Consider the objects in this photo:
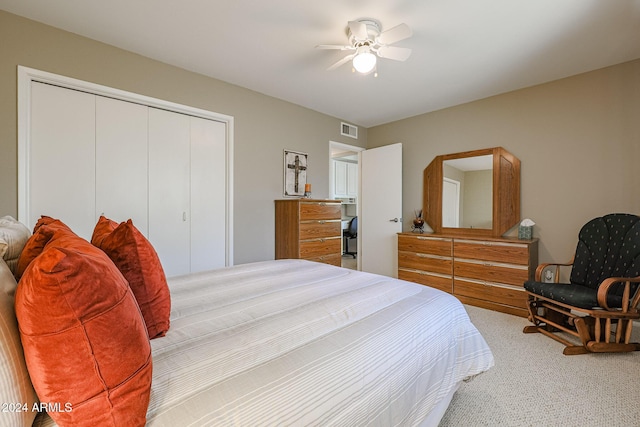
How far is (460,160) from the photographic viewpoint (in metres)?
3.86

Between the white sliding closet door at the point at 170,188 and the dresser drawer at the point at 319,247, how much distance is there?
1295 millimetres

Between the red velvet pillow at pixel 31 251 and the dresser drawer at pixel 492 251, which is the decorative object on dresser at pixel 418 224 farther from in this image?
the red velvet pillow at pixel 31 251

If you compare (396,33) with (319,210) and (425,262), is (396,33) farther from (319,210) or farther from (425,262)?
(425,262)

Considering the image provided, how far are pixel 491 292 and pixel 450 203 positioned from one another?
130 centimetres

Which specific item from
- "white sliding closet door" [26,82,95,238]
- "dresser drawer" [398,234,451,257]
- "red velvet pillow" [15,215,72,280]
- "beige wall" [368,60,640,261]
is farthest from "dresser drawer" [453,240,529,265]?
"white sliding closet door" [26,82,95,238]

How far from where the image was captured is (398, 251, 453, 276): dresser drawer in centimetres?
351

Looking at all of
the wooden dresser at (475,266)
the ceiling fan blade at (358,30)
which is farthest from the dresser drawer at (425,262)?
the ceiling fan blade at (358,30)

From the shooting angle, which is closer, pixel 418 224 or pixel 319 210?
pixel 319 210

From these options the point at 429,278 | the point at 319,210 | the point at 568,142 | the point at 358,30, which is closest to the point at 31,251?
the point at 358,30

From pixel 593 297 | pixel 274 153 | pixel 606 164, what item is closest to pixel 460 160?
pixel 606 164

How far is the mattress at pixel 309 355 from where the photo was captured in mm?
732

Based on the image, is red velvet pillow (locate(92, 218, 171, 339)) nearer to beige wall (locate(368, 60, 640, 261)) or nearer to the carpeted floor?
the carpeted floor

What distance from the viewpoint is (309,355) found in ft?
3.01

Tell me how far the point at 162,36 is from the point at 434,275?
386cm
